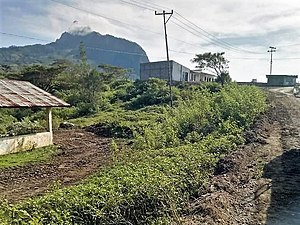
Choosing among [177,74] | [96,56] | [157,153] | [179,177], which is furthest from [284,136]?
[96,56]

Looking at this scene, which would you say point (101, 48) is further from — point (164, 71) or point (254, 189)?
point (254, 189)

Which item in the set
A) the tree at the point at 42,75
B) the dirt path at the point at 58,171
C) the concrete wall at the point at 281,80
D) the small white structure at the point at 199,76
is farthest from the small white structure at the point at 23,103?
the concrete wall at the point at 281,80

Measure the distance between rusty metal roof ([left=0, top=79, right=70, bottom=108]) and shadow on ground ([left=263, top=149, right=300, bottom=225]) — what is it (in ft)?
32.2

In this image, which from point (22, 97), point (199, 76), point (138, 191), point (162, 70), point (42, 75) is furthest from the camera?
point (199, 76)

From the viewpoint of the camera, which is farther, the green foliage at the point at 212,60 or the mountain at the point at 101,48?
the mountain at the point at 101,48

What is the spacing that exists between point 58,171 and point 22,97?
205 inches

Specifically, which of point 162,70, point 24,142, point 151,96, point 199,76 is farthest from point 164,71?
point 24,142

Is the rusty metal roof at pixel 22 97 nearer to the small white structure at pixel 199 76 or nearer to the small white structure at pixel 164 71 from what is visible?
the small white structure at pixel 164 71

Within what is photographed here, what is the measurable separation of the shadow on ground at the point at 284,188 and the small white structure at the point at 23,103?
985cm

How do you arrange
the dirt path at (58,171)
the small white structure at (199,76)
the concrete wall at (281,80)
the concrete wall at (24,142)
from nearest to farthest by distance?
the dirt path at (58,171) < the concrete wall at (24,142) < the concrete wall at (281,80) < the small white structure at (199,76)

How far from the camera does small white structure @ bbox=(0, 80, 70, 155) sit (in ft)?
46.3

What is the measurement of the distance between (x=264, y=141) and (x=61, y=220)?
10463mm

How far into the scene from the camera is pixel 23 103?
14.6 metres

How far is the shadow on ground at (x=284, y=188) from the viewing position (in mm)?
6602
